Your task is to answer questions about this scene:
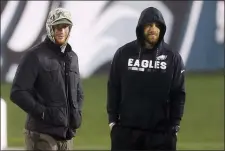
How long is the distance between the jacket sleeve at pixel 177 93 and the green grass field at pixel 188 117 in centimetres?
534

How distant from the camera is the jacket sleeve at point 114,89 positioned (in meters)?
5.54

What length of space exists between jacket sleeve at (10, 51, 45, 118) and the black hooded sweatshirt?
60 centimetres

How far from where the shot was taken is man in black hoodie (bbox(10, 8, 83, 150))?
5.50 meters

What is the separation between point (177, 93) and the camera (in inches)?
216

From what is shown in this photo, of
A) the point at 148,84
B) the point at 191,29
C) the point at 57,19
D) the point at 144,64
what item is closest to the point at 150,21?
the point at 144,64

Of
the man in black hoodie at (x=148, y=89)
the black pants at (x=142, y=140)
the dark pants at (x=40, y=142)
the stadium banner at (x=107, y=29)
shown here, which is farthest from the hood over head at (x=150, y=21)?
the stadium banner at (x=107, y=29)

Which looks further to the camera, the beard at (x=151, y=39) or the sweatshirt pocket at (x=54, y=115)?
the sweatshirt pocket at (x=54, y=115)

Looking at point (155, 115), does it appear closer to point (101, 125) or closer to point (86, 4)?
point (101, 125)

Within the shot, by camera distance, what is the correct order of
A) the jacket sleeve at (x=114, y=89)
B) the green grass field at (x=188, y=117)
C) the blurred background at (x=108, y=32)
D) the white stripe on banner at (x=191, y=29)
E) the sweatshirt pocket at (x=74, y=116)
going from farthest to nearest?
the white stripe on banner at (x=191, y=29)
the blurred background at (x=108, y=32)
the green grass field at (x=188, y=117)
the sweatshirt pocket at (x=74, y=116)
the jacket sleeve at (x=114, y=89)

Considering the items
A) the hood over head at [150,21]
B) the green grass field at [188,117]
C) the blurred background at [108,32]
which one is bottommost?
the green grass field at [188,117]

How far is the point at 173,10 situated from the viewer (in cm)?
1692

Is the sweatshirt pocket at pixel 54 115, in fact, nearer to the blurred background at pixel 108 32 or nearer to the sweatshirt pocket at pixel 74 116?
the sweatshirt pocket at pixel 74 116

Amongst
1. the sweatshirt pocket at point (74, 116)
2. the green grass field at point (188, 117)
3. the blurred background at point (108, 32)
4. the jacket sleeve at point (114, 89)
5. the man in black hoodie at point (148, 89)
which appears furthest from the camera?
the blurred background at point (108, 32)

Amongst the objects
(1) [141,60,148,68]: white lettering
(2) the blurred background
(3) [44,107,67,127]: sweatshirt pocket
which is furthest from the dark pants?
(2) the blurred background
